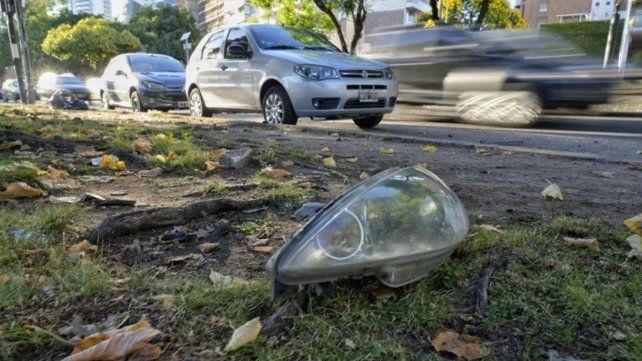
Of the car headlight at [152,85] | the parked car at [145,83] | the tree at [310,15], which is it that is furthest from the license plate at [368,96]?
the tree at [310,15]

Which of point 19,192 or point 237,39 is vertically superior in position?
point 237,39

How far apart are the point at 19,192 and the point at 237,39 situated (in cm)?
622

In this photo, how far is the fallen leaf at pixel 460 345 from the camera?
1210 mm

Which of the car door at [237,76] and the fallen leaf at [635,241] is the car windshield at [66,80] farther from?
the fallen leaf at [635,241]

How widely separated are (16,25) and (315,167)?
59.1 feet

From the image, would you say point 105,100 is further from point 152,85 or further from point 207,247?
point 207,247

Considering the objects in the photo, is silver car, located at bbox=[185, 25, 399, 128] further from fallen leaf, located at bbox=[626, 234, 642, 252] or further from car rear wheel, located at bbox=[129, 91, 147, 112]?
fallen leaf, located at bbox=[626, 234, 642, 252]

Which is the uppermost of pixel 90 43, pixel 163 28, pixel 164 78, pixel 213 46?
pixel 163 28

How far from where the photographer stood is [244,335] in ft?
4.03

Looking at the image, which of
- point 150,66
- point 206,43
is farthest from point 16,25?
point 206,43

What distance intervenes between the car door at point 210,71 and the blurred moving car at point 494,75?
382cm

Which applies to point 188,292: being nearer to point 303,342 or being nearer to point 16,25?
→ point 303,342

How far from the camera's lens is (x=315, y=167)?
11.4ft

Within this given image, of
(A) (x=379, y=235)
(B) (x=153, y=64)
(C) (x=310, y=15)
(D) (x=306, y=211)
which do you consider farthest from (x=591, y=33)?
(A) (x=379, y=235)
